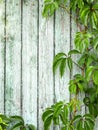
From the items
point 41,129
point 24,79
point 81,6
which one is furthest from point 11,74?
point 81,6

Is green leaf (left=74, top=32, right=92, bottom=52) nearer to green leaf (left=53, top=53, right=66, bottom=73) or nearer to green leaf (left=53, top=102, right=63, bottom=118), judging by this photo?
green leaf (left=53, top=53, right=66, bottom=73)

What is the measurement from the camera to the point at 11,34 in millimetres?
2537

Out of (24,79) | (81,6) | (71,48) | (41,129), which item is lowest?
(41,129)

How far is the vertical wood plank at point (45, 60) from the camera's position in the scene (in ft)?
8.43

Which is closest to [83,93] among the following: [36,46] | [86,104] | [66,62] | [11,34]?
[86,104]

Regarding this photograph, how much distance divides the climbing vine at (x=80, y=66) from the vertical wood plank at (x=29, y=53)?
4.3 inches

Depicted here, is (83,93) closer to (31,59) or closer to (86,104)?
(86,104)

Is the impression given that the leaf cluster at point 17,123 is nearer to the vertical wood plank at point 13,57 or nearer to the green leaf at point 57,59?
the vertical wood plank at point 13,57

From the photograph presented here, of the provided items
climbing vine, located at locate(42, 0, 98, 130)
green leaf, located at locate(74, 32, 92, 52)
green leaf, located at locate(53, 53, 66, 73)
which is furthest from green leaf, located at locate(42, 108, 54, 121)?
green leaf, located at locate(74, 32, 92, 52)

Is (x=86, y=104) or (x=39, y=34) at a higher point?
(x=39, y=34)

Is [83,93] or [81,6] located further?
[83,93]

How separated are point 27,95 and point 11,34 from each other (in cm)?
→ 42

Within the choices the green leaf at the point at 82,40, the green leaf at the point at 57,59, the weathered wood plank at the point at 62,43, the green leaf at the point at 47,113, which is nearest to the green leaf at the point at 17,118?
the green leaf at the point at 47,113

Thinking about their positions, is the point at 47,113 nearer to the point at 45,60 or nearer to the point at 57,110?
the point at 57,110
